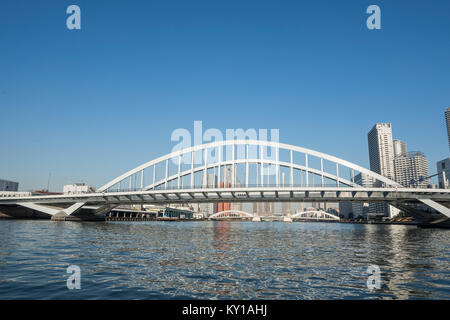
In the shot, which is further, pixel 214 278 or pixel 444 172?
pixel 444 172

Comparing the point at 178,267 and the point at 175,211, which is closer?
the point at 178,267

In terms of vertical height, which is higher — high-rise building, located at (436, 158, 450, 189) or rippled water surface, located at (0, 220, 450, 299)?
high-rise building, located at (436, 158, 450, 189)

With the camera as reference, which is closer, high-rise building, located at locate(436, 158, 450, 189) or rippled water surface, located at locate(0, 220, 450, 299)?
rippled water surface, located at locate(0, 220, 450, 299)

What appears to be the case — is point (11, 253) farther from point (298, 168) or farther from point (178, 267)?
point (298, 168)

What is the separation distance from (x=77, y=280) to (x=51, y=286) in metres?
1.01

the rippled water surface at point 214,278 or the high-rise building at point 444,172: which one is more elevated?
the high-rise building at point 444,172

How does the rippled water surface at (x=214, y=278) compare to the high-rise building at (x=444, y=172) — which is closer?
the rippled water surface at (x=214, y=278)

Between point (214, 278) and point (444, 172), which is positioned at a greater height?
point (444, 172)

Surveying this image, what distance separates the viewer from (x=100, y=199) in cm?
7056

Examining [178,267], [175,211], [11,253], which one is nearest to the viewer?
[178,267]
